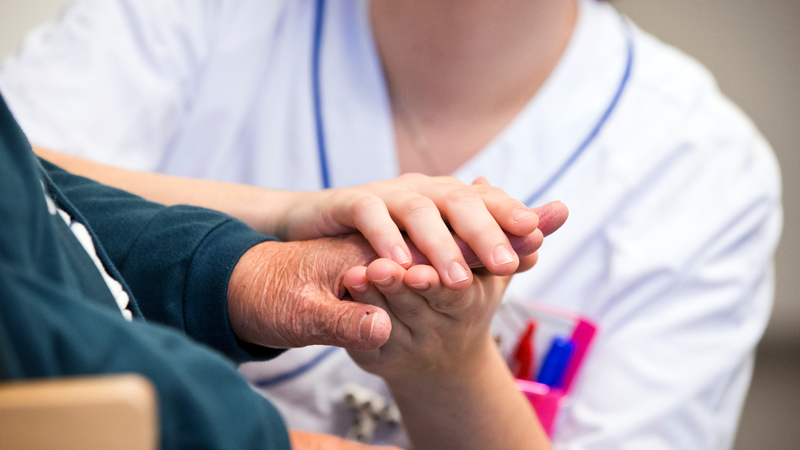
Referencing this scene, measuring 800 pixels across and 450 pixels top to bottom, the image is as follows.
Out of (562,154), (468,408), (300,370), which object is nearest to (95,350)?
(468,408)

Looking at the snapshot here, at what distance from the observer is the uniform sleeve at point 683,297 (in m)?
0.50

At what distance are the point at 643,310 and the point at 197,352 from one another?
42 cm

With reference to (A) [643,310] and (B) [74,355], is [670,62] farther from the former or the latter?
(B) [74,355]

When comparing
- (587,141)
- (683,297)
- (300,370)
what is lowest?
(300,370)

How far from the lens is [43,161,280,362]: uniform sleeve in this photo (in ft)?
1.13

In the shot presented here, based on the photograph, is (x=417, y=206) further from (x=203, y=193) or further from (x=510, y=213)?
(x=203, y=193)

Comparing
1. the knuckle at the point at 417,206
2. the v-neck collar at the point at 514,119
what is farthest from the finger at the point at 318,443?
the v-neck collar at the point at 514,119

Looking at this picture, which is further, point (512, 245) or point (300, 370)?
point (300, 370)

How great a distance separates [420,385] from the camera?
0.37 meters

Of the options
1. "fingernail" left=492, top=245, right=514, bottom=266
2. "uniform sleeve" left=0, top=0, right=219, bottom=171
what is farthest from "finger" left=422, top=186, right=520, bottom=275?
"uniform sleeve" left=0, top=0, right=219, bottom=171

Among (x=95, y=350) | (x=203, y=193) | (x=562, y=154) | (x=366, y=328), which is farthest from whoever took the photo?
(x=562, y=154)

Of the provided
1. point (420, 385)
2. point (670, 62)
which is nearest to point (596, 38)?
point (670, 62)

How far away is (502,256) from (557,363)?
24 cm

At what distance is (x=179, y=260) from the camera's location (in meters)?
0.35
